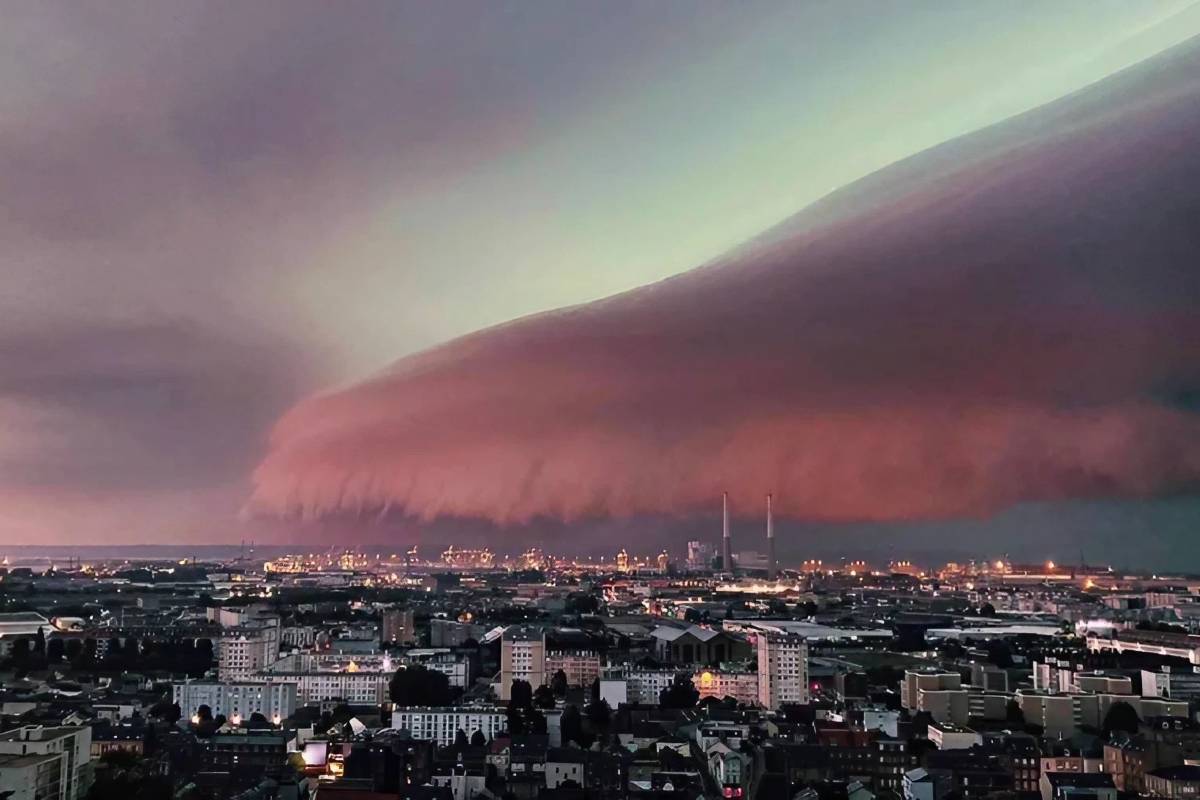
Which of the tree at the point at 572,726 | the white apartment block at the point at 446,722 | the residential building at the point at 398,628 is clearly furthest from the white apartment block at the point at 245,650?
the tree at the point at 572,726

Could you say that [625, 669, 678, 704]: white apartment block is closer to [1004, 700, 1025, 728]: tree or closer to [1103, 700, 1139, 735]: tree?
[1004, 700, 1025, 728]: tree

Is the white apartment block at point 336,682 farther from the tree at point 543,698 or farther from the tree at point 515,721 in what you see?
the tree at point 515,721

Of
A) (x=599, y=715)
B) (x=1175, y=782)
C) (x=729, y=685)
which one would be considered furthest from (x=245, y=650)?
(x=1175, y=782)

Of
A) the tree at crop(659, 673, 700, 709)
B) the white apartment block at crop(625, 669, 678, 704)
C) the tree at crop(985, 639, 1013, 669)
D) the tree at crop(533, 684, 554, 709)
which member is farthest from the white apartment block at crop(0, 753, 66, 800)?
the tree at crop(985, 639, 1013, 669)

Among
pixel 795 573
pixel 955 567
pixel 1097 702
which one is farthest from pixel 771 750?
pixel 955 567

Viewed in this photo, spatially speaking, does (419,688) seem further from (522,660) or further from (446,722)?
(522,660)

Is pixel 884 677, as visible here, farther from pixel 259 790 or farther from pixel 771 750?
pixel 259 790
